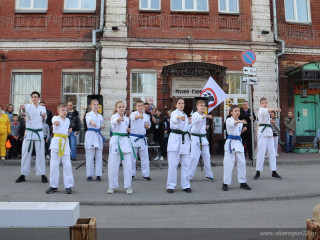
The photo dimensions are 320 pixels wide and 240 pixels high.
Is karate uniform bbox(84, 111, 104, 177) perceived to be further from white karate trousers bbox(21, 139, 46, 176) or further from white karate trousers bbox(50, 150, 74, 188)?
white karate trousers bbox(50, 150, 74, 188)

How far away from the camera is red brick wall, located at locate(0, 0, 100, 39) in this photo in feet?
45.5

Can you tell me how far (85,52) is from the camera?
45.3 ft

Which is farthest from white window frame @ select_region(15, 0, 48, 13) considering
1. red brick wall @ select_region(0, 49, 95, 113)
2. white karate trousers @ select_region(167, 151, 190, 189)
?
white karate trousers @ select_region(167, 151, 190, 189)

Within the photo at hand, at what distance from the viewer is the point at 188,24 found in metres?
13.9

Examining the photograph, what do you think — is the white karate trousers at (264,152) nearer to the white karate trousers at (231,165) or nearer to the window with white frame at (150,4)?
the white karate trousers at (231,165)

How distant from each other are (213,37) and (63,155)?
9.83 m

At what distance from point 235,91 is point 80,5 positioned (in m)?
8.63

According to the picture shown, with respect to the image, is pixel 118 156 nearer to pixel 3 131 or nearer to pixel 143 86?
pixel 3 131

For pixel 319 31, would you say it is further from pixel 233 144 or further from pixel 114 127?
pixel 114 127

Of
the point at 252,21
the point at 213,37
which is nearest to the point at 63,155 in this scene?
the point at 213,37

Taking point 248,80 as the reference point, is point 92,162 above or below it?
below

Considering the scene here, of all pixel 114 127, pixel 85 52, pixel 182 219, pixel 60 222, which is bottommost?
pixel 182 219

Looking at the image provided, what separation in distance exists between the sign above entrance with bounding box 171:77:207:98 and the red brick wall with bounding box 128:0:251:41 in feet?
6.63

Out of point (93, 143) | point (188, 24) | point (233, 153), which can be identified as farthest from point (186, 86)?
point (233, 153)
